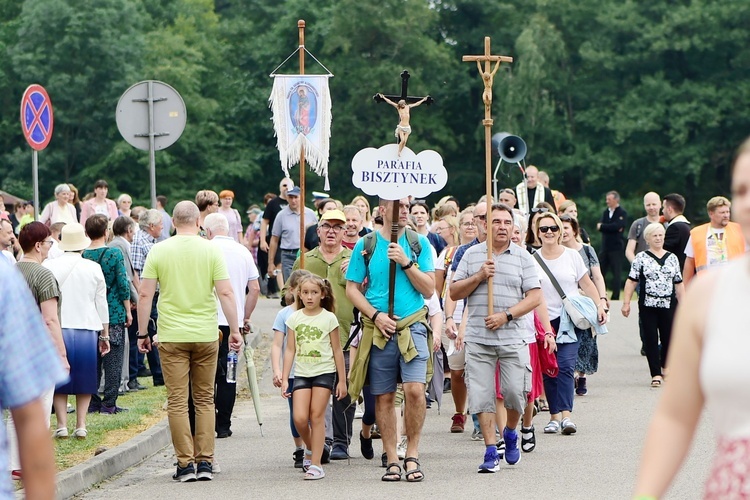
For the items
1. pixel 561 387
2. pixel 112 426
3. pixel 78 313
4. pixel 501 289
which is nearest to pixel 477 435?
pixel 561 387

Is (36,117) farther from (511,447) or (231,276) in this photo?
(511,447)

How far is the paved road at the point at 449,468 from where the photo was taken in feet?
30.0

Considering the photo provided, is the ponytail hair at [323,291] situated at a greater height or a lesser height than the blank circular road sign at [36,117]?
lesser

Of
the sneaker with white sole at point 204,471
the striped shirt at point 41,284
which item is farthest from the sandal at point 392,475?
the striped shirt at point 41,284

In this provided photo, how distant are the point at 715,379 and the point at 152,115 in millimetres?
12992

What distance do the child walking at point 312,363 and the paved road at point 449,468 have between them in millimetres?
329

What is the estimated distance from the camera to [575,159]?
56.3 meters

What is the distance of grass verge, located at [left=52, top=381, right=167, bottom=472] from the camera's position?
10.4m

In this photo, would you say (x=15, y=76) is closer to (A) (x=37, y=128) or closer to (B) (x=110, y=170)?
(B) (x=110, y=170)

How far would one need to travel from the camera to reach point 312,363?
32.6 feet

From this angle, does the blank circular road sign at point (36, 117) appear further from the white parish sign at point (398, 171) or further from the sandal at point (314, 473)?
the sandal at point (314, 473)

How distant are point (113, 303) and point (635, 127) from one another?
4269cm

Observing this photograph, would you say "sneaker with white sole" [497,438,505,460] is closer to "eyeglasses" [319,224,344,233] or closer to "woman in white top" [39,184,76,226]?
"eyeglasses" [319,224,344,233]

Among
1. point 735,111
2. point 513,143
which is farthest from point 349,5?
point 513,143
